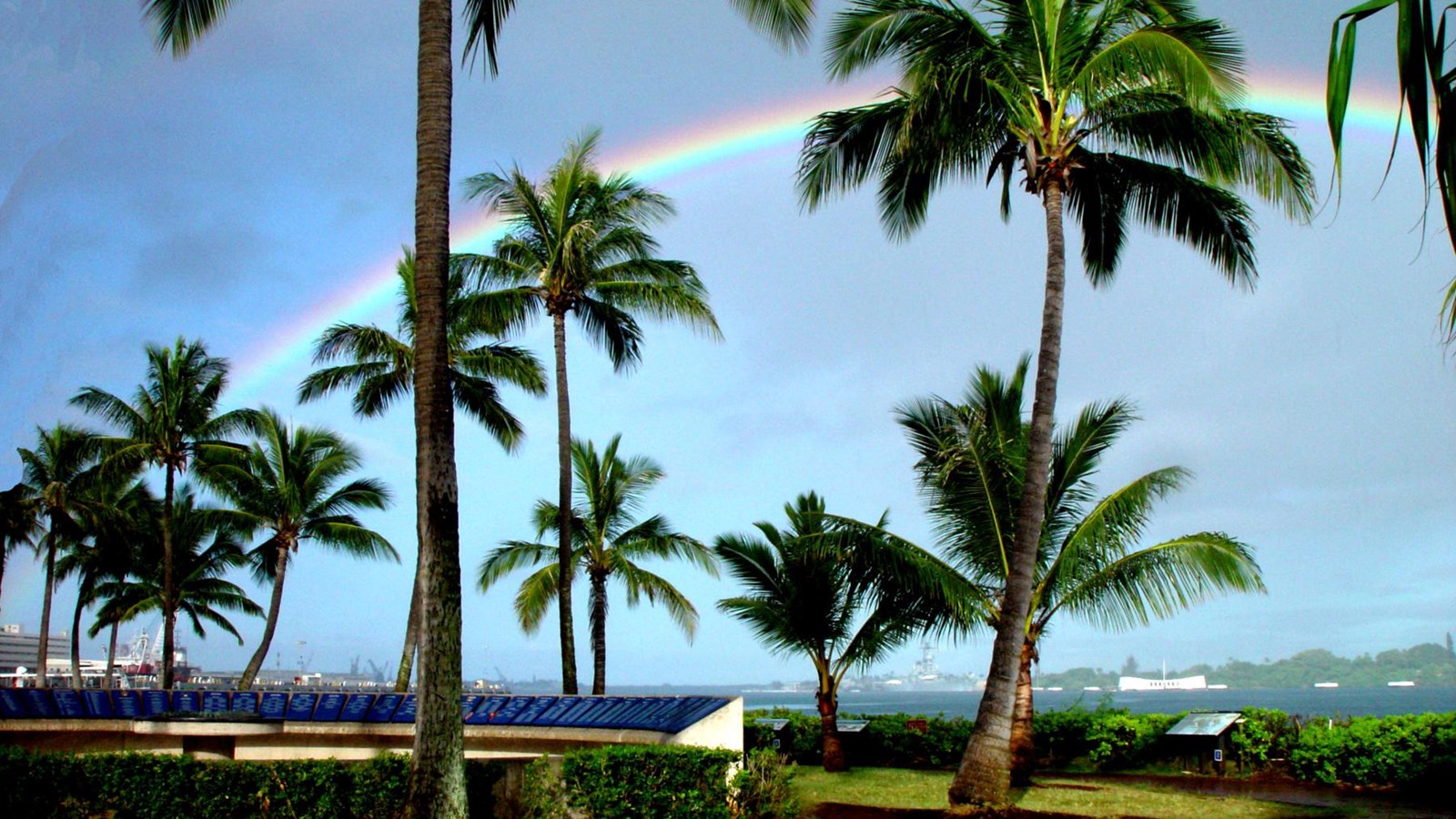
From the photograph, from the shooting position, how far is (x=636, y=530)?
2711cm

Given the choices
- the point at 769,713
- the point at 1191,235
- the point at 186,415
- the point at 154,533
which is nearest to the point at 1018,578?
the point at 1191,235

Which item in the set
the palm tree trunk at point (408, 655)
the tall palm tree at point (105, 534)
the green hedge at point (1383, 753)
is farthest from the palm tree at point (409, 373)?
the green hedge at point (1383, 753)

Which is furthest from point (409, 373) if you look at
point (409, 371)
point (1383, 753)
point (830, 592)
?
point (1383, 753)

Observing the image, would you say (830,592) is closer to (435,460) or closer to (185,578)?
(435,460)

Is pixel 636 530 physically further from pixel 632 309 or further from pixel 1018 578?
pixel 1018 578

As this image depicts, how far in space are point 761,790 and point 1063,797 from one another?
221 inches

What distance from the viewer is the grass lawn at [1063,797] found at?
14.4 meters

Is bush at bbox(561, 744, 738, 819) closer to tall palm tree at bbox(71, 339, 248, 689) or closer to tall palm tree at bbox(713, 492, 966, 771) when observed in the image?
tall palm tree at bbox(713, 492, 966, 771)

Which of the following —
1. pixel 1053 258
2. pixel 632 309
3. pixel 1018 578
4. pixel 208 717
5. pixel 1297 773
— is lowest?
pixel 1297 773

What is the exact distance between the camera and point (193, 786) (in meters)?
11.5

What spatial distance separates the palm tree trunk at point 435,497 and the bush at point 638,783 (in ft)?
5.52

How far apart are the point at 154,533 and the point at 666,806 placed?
3695cm

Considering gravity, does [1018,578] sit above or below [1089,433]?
below

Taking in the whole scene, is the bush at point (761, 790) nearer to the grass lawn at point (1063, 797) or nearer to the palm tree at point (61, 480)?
the grass lawn at point (1063, 797)
